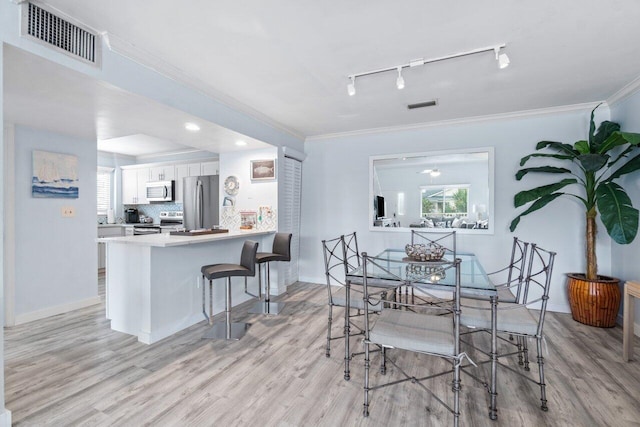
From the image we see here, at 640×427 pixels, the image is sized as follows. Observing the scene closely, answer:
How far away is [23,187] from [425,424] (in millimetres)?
4498

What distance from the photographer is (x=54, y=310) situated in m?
3.45

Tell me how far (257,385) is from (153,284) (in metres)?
1.41

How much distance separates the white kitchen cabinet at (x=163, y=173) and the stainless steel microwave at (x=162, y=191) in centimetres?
11

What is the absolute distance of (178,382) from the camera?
82.9 inches

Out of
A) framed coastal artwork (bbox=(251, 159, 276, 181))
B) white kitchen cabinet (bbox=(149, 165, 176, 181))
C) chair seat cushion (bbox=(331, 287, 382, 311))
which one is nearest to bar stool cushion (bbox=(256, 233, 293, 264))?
framed coastal artwork (bbox=(251, 159, 276, 181))

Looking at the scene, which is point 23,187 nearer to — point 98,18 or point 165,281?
point 165,281

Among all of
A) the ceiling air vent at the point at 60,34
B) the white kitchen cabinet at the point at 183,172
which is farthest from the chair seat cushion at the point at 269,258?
the white kitchen cabinet at the point at 183,172

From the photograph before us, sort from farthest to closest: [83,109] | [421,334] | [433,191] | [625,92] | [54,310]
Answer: [433,191]
[54,310]
[625,92]
[83,109]
[421,334]

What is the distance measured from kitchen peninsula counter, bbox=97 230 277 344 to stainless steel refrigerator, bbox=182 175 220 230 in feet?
5.41

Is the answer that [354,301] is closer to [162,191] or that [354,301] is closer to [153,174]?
[162,191]

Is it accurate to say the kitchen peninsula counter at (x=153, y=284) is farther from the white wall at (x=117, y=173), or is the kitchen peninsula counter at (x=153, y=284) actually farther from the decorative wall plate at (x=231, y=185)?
the white wall at (x=117, y=173)

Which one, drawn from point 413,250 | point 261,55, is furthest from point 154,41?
point 413,250

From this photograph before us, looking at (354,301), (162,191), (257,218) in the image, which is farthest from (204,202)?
(354,301)

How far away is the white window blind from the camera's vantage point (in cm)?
632
